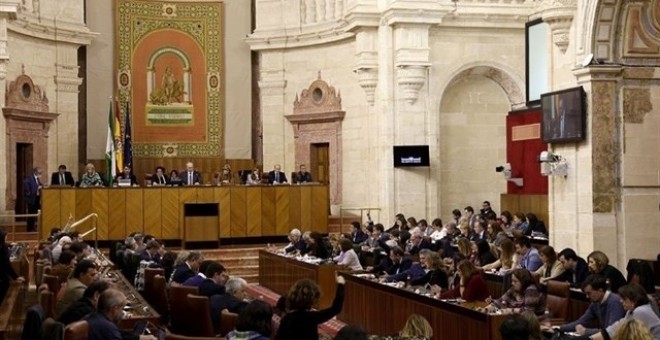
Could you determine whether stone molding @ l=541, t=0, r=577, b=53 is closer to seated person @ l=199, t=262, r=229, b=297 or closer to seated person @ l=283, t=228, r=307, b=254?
seated person @ l=283, t=228, r=307, b=254

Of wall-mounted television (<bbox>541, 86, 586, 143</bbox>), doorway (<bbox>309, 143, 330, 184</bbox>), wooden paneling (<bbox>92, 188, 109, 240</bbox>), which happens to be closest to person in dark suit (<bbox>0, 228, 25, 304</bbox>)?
wall-mounted television (<bbox>541, 86, 586, 143</bbox>)

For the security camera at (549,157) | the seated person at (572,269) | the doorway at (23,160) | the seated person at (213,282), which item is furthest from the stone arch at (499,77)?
the seated person at (213,282)

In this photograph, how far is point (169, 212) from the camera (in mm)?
17844

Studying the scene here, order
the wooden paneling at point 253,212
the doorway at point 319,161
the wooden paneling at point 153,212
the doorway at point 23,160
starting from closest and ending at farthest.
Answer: the wooden paneling at point 153,212
the wooden paneling at point 253,212
the doorway at point 23,160
the doorway at point 319,161

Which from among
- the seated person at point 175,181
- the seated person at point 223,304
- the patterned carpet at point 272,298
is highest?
the seated person at point 175,181

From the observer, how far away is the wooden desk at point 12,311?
23.7 ft

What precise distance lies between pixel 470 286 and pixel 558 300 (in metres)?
0.84

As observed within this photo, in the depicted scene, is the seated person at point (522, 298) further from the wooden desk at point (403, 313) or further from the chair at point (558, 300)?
the chair at point (558, 300)

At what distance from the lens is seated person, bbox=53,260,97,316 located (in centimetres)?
750

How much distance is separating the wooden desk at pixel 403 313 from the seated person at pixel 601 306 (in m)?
0.66

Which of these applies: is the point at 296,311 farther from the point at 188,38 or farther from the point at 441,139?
the point at 188,38

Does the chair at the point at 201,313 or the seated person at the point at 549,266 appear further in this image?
the seated person at the point at 549,266

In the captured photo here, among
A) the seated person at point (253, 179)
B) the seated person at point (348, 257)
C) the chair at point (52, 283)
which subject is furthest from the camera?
the seated person at point (253, 179)

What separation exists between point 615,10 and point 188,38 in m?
13.4
